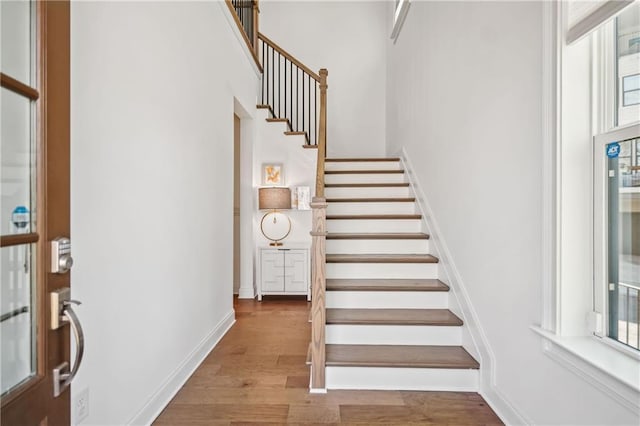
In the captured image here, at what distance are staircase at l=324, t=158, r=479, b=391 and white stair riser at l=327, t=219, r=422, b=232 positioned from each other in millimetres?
10

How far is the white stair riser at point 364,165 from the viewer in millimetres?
4609

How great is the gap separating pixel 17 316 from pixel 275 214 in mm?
3953

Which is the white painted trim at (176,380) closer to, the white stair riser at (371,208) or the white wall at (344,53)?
the white stair riser at (371,208)

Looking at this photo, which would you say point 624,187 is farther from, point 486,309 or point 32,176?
point 32,176

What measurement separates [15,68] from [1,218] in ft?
1.14

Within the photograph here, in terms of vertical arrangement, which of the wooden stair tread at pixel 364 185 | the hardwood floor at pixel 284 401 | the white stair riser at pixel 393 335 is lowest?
the hardwood floor at pixel 284 401

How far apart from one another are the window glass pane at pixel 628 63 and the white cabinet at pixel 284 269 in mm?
3555

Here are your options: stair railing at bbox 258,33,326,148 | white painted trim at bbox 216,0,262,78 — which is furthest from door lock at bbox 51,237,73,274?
stair railing at bbox 258,33,326,148

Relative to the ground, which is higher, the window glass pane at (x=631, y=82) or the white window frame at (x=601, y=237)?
the window glass pane at (x=631, y=82)

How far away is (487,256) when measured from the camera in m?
2.15

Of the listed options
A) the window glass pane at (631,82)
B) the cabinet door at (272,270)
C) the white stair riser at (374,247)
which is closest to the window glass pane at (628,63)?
the window glass pane at (631,82)

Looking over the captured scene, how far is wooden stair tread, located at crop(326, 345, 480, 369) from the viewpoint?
7.36 ft

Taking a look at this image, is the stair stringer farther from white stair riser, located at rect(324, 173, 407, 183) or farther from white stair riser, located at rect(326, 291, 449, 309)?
white stair riser, located at rect(324, 173, 407, 183)

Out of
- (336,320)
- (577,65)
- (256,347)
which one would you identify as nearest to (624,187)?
(577,65)
